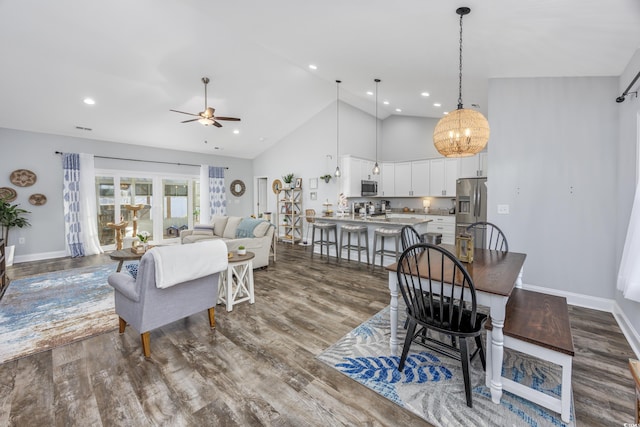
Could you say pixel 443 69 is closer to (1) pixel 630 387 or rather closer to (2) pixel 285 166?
(1) pixel 630 387

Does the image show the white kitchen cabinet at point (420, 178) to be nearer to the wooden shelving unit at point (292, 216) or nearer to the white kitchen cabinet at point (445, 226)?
the white kitchen cabinet at point (445, 226)

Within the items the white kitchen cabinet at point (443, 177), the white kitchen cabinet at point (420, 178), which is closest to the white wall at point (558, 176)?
the white kitchen cabinet at point (443, 177)

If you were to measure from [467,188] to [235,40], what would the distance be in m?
5.22

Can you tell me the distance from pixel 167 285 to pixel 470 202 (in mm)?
5793

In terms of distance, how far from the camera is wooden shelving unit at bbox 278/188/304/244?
782 centimetres

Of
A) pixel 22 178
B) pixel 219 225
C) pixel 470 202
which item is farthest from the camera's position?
pixel 219 225

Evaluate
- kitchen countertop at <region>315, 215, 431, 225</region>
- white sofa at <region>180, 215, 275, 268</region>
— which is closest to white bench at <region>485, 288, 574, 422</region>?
kitchen countertop at <region>315, 215, 431, 225</region>

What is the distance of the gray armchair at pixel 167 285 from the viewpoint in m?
2.26

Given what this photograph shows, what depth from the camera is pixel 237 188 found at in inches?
354

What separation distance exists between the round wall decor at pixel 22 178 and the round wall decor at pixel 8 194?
0.15 metres

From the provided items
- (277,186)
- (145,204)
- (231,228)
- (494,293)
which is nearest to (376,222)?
(231,228)

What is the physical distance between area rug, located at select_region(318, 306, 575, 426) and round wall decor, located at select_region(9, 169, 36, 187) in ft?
23.2

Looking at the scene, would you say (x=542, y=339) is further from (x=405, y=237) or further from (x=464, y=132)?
(x=405, y=237)

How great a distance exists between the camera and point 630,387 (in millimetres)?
1951
